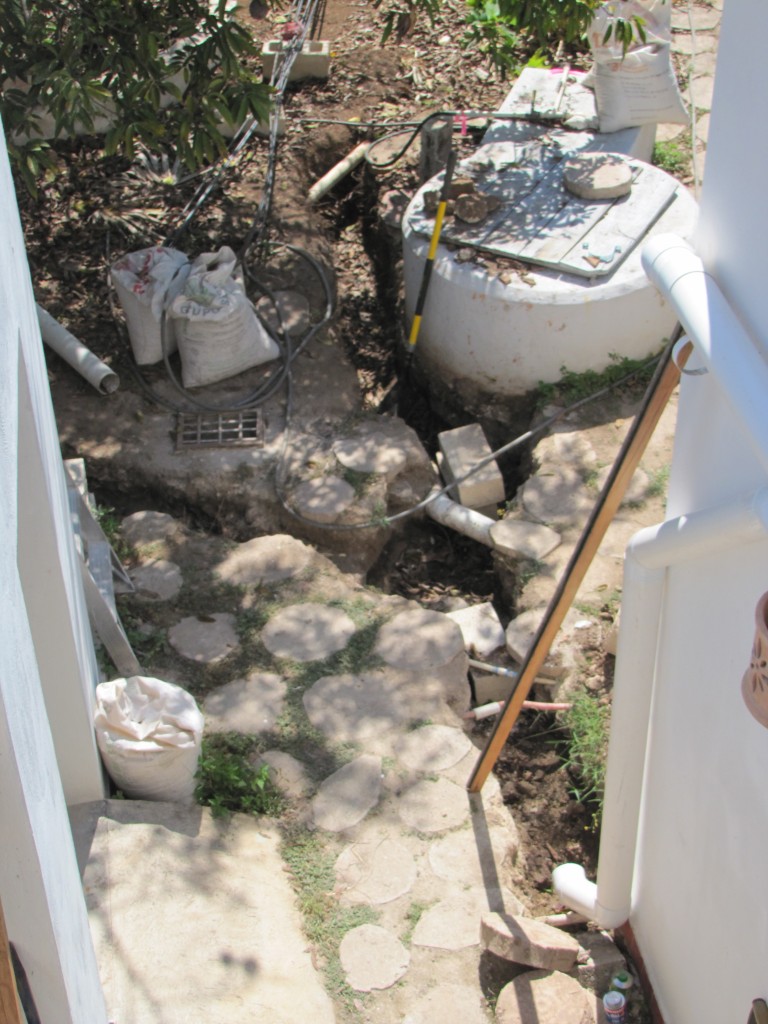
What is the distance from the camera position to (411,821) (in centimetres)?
447

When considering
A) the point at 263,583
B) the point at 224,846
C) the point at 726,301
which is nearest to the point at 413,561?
the point at 263,583

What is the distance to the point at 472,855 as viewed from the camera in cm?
435

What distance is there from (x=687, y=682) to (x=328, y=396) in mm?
4062

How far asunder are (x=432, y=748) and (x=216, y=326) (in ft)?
10.1

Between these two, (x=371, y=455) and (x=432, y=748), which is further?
(x=371, y=455)

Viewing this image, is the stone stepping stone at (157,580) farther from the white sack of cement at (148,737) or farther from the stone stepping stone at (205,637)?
the white sack of cement at (148,737)

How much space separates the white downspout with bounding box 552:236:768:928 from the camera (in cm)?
226

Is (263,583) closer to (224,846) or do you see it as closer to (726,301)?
(224,846)

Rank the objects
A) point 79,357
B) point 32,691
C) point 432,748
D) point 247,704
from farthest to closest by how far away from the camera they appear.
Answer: point 79,357 → point 247,704 → point 432,748 → point 32,691

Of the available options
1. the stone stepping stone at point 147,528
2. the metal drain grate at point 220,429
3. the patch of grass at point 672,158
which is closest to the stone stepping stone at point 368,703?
the stone stepping stone at point 147,528

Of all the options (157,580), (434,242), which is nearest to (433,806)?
(157,580)

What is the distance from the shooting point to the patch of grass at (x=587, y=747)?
183 inches

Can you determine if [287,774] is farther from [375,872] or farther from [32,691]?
[32,691]

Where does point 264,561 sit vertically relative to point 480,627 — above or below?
above
